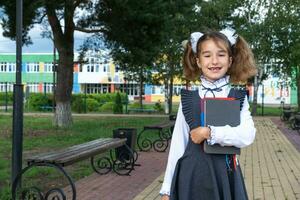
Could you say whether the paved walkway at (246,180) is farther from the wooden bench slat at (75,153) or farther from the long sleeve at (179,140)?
the long sleeve at (179,140)

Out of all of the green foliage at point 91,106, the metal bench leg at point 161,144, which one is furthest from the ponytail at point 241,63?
the green foliage at point 91,106

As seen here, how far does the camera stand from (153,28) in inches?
733

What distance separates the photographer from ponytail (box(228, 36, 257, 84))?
312 cm

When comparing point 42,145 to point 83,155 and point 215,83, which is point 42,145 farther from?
point 215,83

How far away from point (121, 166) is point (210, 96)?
718 centimetres

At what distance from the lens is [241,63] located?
3123 mm

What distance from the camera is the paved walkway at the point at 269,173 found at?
7777 mm

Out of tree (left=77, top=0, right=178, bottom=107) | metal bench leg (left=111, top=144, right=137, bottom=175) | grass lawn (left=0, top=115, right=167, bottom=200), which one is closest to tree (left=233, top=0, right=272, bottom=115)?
tree (left=77, top=0, right=178, bottom=107)

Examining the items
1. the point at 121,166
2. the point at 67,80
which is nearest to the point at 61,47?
the point at 67,80

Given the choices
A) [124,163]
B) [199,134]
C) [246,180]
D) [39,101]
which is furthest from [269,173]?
[39,101]

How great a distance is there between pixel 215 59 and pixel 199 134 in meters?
0.43

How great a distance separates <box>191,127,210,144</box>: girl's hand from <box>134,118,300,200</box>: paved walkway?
463 centimetres

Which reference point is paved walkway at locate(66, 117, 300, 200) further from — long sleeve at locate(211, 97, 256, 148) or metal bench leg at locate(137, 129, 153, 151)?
long sleeve at locate(211, 97, 256, 148)

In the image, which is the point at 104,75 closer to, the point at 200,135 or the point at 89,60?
the point at 89,60
